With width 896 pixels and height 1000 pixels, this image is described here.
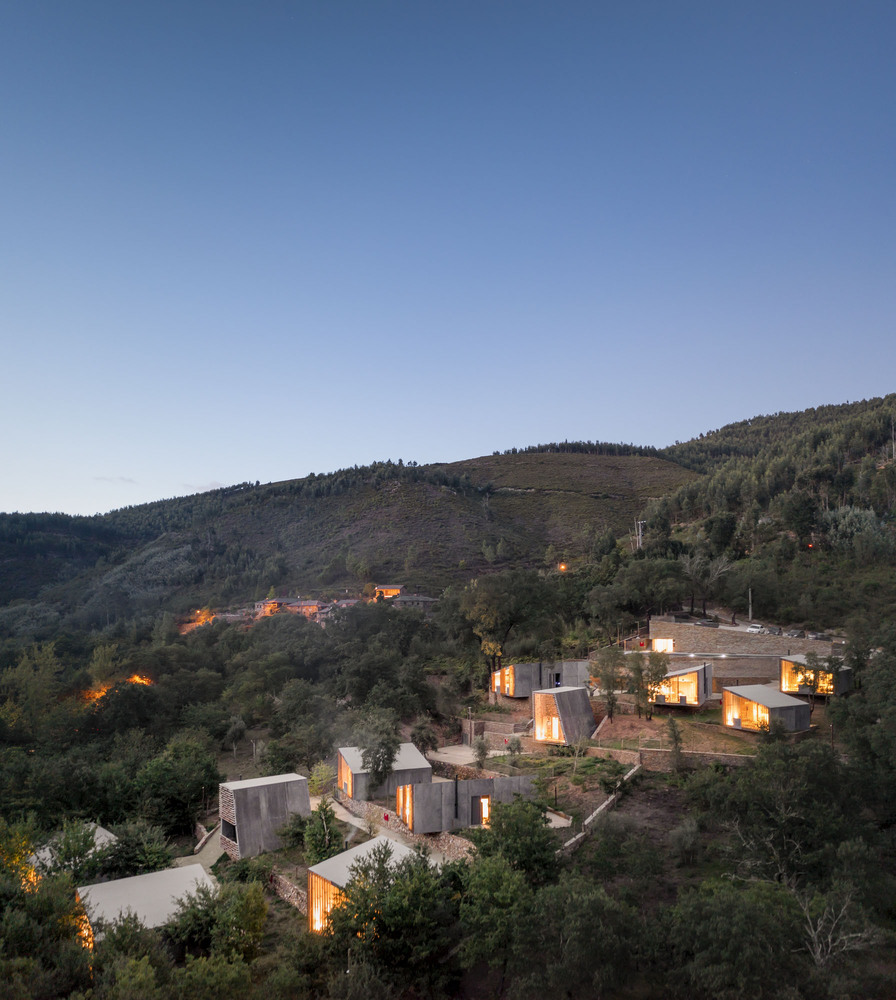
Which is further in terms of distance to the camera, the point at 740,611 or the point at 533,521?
the point at 533,521

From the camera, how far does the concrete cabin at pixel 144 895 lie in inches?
518

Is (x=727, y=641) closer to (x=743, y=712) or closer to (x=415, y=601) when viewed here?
(x=743, y=712)

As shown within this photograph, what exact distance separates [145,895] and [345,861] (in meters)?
4.15

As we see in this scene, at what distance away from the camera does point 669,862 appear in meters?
15.0

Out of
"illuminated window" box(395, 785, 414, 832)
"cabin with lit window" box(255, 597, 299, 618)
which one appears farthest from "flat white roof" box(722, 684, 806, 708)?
"cabin with lit window" box(255, 597, 299, 618)

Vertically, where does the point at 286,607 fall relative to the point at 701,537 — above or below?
below

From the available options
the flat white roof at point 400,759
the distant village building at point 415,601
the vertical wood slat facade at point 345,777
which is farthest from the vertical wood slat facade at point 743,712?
the distant village building at point 415,601

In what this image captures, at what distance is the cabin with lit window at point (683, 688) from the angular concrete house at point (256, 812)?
1348 centimetres

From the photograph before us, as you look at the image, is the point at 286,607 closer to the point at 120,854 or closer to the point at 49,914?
the point at 120,854

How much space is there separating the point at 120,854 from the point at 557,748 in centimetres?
1347

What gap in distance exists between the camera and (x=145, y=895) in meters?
14.0

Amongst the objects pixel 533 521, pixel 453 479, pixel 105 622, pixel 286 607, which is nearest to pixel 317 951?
pixel 286 607

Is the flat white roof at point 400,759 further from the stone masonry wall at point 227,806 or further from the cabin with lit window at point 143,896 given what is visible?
the cabin with lit window at point 143,896

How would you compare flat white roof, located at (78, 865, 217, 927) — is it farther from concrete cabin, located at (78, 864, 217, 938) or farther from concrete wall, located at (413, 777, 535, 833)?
concrete wall, located at (413, 777, 535, 833)
